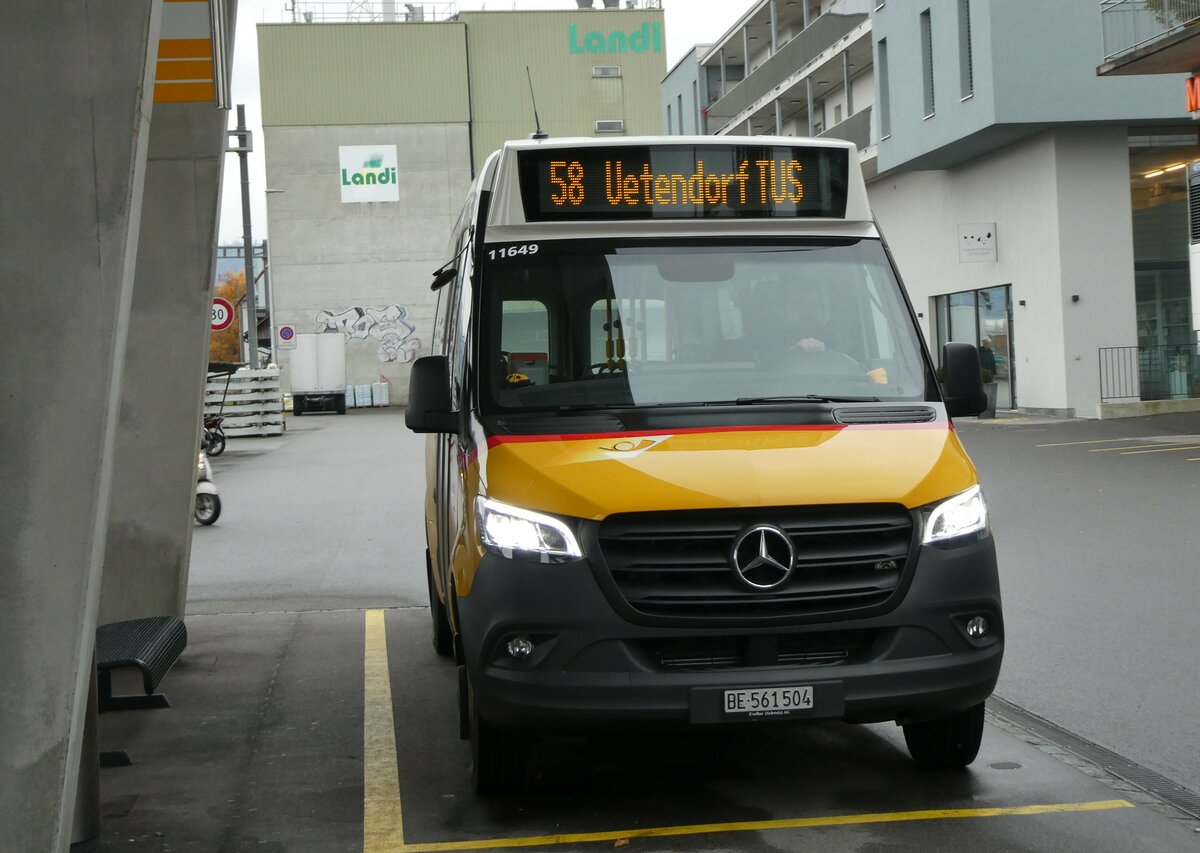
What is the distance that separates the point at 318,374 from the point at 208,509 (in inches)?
1321

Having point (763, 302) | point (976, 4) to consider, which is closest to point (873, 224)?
point (763, 302)

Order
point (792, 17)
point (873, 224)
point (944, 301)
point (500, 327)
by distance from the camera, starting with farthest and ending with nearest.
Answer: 1. point (792, 17)
2. point (944, 301)
3. point (873, 224)
4. point (500, 327)

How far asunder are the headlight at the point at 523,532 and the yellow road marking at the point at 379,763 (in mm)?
1137

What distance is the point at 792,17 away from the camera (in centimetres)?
5381

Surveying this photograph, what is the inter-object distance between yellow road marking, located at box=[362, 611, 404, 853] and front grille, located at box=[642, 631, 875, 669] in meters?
1.18

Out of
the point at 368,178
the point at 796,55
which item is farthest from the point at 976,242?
the point at 368,178

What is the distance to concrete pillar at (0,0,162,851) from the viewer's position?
420cm

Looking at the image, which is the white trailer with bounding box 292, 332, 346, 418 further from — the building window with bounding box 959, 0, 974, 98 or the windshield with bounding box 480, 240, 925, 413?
the windshield with bounding box 480, 240, 925, 413

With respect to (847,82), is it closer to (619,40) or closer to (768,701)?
(619,40)

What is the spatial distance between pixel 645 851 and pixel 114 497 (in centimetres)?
515

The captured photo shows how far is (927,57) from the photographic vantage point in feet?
116

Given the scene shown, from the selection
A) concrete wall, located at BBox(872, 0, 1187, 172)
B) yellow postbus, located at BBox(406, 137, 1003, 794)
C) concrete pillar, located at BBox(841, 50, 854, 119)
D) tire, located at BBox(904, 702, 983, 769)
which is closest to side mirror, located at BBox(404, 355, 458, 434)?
yellow postbus, located at BBox(406, 137, 1003, 794)

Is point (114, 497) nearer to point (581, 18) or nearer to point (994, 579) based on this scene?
point (994, 579)

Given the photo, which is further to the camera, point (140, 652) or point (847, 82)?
point (847, 82)
